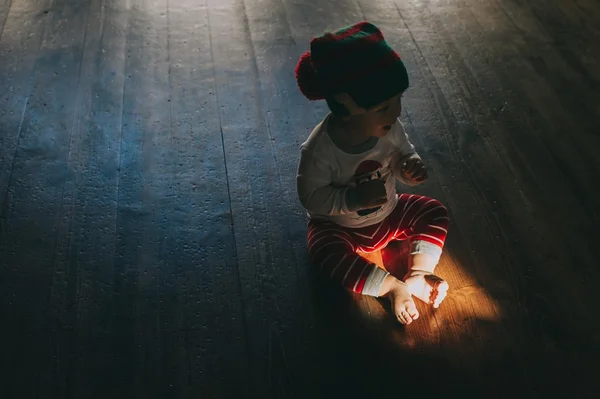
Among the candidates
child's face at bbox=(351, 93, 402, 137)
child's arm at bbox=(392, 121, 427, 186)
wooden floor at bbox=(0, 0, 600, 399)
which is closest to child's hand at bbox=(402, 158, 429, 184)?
child's arm at bbox=(392, 121, 427, 186)

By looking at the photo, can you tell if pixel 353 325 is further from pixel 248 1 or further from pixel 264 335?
pixel 248 1

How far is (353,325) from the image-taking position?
1.21m

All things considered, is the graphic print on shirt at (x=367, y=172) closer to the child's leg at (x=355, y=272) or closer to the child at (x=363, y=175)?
the child at (x=363, y=175)

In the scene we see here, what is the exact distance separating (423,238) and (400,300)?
5.5 inches

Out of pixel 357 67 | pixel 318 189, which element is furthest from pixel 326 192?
pixel 357 67

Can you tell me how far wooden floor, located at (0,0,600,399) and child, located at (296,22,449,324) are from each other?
6 cm

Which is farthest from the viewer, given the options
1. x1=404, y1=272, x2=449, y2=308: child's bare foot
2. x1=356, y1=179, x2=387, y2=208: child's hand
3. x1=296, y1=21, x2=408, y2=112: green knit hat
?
x1=404, y1=272, x2=449, y2=308: child's bare foot

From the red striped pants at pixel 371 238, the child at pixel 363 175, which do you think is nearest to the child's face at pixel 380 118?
the child at pixel 363 175

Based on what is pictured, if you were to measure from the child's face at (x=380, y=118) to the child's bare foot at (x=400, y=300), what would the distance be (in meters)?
0.30

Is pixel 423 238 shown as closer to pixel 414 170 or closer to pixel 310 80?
pixel 414 170

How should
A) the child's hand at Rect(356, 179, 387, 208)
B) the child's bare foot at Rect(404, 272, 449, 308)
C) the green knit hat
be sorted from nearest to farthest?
the green knit hat
the child's hand at Rect(356, 179, 387, 208)
the child's bare foot at Rect(404, 272, 449, 308)

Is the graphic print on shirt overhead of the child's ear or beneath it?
beneath

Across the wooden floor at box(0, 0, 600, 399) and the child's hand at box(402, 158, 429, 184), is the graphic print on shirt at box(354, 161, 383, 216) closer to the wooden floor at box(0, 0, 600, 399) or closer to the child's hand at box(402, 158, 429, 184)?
the child's hand at box(402, 158, 429, 184)

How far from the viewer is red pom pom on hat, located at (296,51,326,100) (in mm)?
1006
